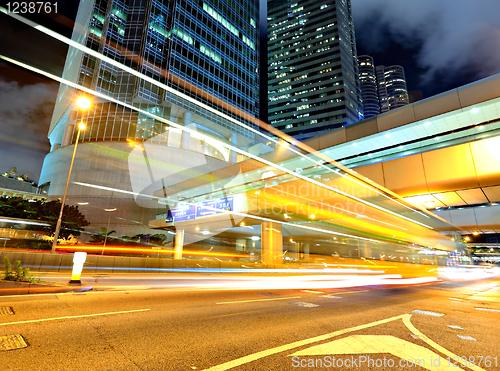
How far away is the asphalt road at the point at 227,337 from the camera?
3449 millimetres

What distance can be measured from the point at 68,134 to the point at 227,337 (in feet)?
248

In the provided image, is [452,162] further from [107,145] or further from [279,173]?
[107,145]

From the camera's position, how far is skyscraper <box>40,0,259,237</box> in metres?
58.7

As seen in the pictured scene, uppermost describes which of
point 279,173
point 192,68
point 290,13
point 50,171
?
point 290,13

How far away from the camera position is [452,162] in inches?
392

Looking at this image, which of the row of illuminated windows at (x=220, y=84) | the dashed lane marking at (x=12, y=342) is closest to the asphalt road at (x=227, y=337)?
the dashed lane marking at (x=12, y=342)

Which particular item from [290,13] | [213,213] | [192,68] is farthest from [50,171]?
[290,13]

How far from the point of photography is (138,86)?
59000 mm

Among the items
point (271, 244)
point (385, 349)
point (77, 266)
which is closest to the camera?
point (385, 349)

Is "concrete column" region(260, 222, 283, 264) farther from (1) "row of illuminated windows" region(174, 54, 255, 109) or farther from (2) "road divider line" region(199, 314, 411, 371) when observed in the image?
(1) "row of illuminated windows" region(174, 54, 255, 109)

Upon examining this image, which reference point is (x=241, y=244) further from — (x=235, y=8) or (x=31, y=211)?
(x=235, y=8)

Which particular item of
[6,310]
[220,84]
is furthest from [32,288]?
[220,84]

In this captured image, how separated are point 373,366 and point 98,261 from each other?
890 inches

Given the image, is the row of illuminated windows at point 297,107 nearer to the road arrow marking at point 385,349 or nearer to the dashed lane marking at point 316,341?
the dashed lane marking at point 316,341
